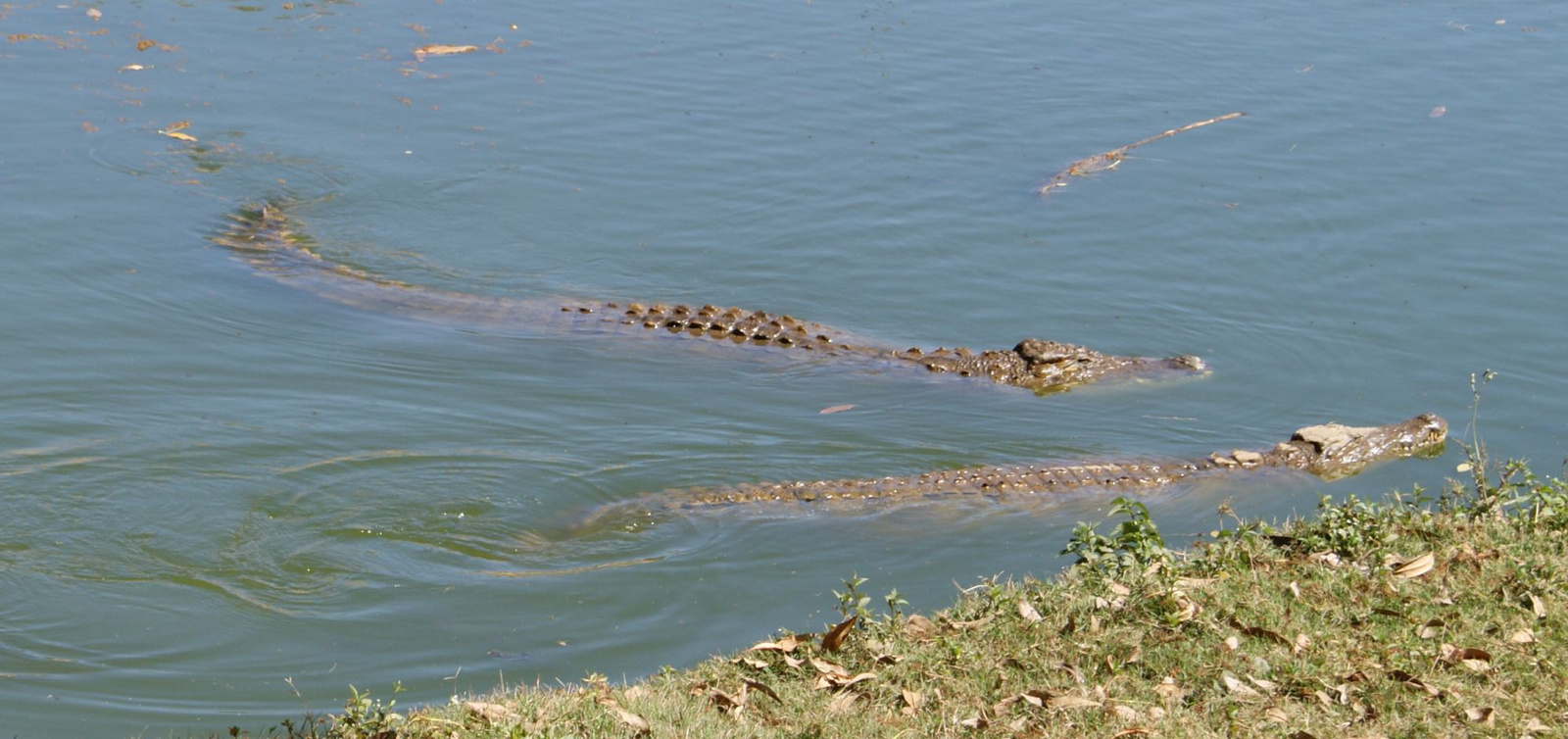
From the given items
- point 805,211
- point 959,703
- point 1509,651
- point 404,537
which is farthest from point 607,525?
point 805,211

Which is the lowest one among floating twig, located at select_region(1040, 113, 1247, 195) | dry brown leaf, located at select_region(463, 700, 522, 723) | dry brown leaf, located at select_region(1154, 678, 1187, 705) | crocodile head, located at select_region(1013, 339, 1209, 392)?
crocodile head, located at select_region(1013, 339, 1209, 392)

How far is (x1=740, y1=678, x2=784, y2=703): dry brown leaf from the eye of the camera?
5.36m

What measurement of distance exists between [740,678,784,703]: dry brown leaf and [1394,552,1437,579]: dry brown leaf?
104 inches

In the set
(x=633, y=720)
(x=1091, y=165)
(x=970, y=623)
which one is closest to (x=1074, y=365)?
(x=1091, y=165)

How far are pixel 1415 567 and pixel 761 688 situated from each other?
277 centimetres

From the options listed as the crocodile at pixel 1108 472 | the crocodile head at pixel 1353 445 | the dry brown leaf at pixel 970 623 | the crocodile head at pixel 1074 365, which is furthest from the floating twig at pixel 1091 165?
the dry brown leaf at pixel 970 623

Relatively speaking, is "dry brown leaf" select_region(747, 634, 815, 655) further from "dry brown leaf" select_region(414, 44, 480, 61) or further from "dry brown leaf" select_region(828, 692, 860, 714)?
"dry brown leaf" select_region(414, 44, 480, 61)

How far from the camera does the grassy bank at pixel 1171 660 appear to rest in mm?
5062

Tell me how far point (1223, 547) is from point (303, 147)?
32.6ft

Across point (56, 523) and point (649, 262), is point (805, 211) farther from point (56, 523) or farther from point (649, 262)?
point (56, 523)

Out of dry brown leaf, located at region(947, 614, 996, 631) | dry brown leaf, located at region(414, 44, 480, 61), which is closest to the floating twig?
dry brown leaf, located at region(414, 44, 480, 61)

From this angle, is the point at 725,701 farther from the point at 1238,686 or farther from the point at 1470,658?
the point at 1470,658

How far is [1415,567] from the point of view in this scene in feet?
20.1

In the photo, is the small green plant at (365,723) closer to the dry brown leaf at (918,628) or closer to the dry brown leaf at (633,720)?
the dry brown leaf at (633,720)
